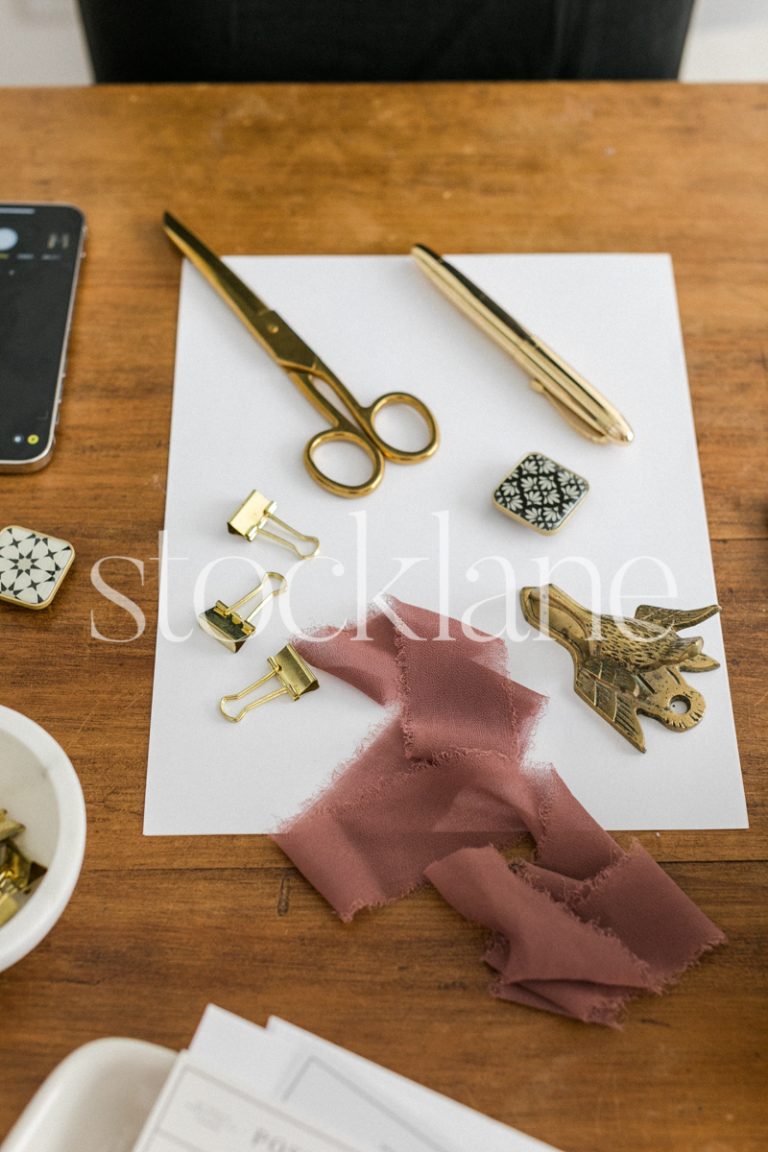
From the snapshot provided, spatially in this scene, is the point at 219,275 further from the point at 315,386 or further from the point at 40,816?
the point at 40,816

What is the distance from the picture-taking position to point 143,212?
0.81 m

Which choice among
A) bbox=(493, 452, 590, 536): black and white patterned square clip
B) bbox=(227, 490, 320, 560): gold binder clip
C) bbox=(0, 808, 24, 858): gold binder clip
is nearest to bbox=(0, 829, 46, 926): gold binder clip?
bbox=(0, 808, 24, 858): gold binder clip

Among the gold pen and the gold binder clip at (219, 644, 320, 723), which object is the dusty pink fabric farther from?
the gold pen

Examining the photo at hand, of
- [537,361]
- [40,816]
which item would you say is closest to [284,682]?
[40,816]

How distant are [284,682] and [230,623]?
47 millimetres

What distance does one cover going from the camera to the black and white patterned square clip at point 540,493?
2.22ft

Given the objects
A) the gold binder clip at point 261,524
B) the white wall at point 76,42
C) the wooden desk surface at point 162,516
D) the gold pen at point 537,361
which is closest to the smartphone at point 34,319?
the wooden desk surface at point 162,516

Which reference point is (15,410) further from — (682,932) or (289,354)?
(682,932)

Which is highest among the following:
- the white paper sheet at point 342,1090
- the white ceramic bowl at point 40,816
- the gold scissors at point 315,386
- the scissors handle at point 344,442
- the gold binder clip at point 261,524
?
the gold scissors at point 315,386

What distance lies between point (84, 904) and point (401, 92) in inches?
25.3

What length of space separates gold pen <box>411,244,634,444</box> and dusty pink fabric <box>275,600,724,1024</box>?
0.17 metres

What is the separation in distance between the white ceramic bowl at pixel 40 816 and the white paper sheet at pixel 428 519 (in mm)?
75

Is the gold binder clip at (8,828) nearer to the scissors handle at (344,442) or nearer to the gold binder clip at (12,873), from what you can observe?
the gold binder clip at (12,873)

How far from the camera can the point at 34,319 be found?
741 mm
